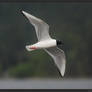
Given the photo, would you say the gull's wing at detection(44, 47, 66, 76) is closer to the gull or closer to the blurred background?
the gull

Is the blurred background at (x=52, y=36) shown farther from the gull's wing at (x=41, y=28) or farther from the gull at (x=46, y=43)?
the gull's wing at (x=41, y=28)

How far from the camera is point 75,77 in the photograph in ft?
40.2

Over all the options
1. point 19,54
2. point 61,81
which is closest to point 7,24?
point 19,54

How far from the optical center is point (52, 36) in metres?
12.4

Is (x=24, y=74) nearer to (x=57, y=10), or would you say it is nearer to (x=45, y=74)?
(x=45, y=74)

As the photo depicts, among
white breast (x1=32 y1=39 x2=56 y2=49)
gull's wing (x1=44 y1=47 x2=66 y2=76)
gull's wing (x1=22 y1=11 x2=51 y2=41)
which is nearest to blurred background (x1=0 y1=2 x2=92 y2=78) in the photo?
gull's wing (x1=44 y1=47 x2=66 y2=76)

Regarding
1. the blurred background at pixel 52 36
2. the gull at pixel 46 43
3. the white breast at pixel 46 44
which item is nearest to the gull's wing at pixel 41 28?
the gull at pixel 46 43

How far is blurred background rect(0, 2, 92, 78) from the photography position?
1288 centimetres

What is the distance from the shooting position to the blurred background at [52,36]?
42.2 ft

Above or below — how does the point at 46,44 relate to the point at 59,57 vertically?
above

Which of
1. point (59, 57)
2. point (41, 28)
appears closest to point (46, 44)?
point (41, 28)

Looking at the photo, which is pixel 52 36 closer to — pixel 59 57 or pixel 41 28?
→ pixel 59 57

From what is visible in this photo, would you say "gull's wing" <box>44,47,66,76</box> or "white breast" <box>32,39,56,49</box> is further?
"gull's wing" <box>44,47,66,76</box>

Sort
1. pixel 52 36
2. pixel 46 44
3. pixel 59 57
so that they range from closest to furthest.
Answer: pixel 46 44
pixel 59 57
pixel 52 36
